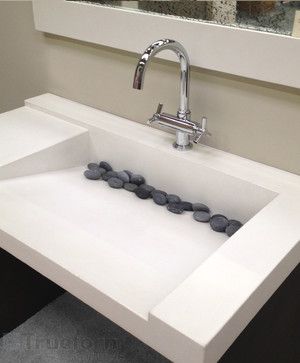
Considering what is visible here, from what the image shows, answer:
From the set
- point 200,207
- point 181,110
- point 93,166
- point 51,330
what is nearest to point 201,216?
point 200,207

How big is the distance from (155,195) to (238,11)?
463 millimetres

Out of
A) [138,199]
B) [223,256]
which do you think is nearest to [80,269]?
[223,256]

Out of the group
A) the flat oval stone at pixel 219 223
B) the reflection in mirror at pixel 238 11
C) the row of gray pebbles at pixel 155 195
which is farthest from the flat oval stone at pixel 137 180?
the reflection in mirror at pixel 238 11

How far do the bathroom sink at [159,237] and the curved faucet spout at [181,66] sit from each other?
0.40 feet

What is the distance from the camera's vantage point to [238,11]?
3.27ft

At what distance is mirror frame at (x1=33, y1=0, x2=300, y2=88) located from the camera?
923 mm

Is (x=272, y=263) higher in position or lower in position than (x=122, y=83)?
lower

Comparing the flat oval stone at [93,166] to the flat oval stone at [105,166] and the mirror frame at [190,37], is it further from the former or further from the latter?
the mirror frame at [190,37]

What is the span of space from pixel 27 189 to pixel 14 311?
557 millimetres

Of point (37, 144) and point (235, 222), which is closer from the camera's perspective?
point (235, 222)

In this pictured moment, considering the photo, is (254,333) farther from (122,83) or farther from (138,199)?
(122,83)

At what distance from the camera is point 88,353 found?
1421mm

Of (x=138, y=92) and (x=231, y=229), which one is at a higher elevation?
(x=138, y=92)

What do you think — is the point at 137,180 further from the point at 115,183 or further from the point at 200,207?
the point at 200,207
